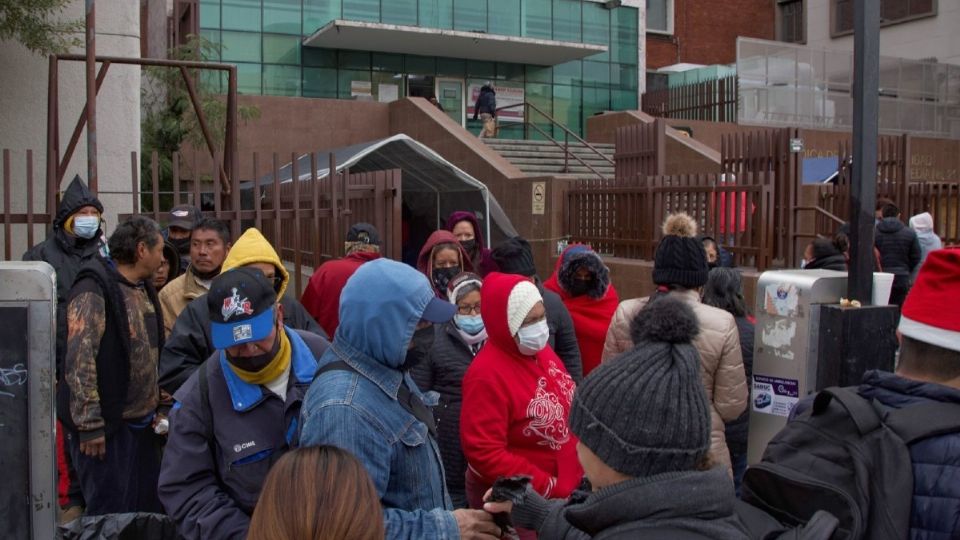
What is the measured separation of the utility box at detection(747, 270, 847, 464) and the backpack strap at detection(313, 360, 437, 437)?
197 cm

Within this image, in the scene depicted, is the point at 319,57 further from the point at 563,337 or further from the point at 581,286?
the point at 563,337

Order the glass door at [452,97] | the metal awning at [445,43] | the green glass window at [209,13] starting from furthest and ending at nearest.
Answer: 1. the glass door at [452,97]
2. the metal awning at [445,43]
3. the green glass window at [209,13]

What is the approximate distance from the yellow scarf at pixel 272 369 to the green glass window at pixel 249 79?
19896mm

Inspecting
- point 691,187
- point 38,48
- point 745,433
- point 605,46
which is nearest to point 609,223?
point 691,187

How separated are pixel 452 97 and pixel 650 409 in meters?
24.1

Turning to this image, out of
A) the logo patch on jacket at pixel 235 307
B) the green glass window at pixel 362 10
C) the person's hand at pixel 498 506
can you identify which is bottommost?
the person's hand at pixel 498 506

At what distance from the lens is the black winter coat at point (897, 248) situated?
1029 cm

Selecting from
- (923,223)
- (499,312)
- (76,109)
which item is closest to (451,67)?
(923,223)

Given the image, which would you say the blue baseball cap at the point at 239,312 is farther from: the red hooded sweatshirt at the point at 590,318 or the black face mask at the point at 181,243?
the black face mask at the point at 181,243

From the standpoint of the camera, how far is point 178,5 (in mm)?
18906

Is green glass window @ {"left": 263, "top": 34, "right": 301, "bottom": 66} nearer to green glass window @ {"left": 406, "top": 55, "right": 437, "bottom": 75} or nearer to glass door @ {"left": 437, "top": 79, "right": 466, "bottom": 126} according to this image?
green glass window @ {"left": 406, "top": 55, "right": 437, "bottom": 75}

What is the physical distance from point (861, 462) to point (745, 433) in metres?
2.32

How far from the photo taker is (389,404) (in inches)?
100.0

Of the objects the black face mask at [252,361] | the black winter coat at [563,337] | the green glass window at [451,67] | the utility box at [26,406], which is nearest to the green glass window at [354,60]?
the green glass window at [451,67]
